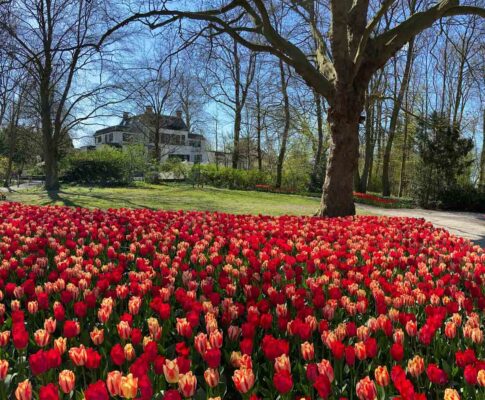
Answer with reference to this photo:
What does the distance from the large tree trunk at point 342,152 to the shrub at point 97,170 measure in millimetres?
17524

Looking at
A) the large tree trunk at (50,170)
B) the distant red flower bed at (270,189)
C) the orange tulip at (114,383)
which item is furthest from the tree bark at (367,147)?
the orange tulip at (114,383)

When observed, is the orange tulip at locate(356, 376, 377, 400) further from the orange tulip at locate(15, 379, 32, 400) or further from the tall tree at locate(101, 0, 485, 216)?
the tall tree at locate(101, 0, 485, 216)

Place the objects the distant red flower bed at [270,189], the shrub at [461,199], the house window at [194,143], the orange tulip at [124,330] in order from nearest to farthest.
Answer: the orange tulip at [124,330] → the shrub at [461,199] → the distant red flower bed at [270,189] → the house window at [194,143]

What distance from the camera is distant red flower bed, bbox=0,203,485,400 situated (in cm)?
184

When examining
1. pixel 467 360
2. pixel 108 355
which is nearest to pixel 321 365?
pixel 467 360

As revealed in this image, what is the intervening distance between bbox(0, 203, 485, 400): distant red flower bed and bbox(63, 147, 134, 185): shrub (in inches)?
849

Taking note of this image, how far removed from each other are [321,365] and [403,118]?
103 feet

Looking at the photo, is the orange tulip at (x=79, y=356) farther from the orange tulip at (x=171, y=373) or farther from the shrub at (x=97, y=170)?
the shrub at (x=97, y=170)

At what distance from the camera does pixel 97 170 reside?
26.2m

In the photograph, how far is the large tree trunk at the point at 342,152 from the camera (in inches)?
391

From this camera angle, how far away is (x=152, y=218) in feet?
22.9

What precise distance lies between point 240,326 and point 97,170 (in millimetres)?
25097

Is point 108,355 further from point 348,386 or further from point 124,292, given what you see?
point 348,386

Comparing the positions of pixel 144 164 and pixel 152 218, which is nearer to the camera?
pixel 152 218
